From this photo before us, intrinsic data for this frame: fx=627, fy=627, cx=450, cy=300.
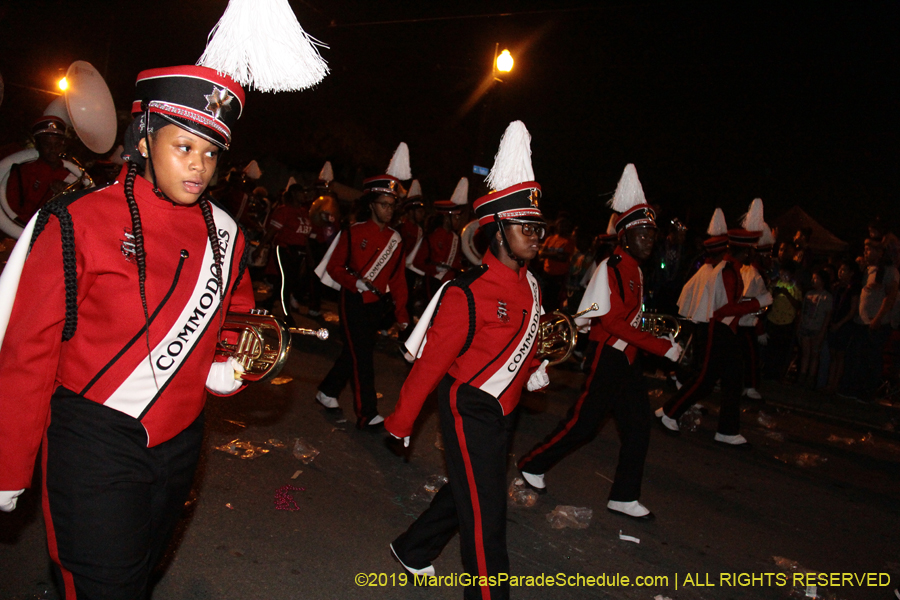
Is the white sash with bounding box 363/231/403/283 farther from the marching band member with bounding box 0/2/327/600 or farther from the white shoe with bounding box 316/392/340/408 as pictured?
the marching band member with bounding box 0/2/327/600

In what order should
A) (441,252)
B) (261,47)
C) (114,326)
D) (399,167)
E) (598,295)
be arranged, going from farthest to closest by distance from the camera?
(441,252) < (399,167) < (598,295) < (261,47) < (114,326)

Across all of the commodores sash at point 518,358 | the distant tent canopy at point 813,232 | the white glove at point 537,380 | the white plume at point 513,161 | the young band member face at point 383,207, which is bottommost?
the white glove at point 537,380

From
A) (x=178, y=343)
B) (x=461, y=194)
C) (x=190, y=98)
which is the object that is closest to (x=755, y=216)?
(x=461, y=194)

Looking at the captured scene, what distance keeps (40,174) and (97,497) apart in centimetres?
495

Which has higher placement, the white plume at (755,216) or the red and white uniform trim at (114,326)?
the white plume at (755,216)

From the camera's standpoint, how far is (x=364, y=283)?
586 centimetres

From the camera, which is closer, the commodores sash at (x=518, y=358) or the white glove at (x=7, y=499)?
the white glove at (x=7, y=499)

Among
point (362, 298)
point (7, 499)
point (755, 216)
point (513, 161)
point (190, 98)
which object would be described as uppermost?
point (755, 216)

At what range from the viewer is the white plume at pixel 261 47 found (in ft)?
7.31

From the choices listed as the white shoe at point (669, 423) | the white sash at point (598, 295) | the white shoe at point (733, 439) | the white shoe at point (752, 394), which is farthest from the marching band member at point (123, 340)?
the white shoe at point (752, 394)

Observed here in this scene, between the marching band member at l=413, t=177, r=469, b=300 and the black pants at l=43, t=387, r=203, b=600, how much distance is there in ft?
27.1

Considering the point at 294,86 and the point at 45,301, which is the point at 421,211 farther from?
the point at 45,301

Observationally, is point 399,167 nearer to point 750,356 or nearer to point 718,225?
point 718,225

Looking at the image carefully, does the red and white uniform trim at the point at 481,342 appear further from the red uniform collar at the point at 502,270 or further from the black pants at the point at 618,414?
the black pants at the point at 618,414
